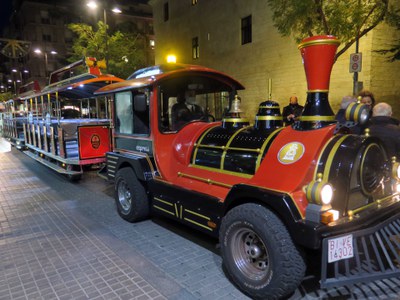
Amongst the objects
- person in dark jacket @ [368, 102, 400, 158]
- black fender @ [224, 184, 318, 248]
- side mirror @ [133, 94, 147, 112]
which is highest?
side mirror @ [133, 94, 147, 112]

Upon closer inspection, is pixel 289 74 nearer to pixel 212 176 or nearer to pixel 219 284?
pixel 212 176

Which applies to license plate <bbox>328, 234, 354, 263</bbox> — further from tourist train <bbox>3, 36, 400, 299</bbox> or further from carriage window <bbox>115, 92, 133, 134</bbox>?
carriage window <bbox>115, 92, 133, 134</bbox>

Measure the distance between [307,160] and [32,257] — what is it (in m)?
3.66

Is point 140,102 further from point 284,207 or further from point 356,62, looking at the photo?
point 356,62

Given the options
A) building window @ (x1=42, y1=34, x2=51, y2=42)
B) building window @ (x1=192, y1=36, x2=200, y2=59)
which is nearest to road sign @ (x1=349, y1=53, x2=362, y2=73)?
building window @ (x1=192, y1=36, x2=200, y2=59)

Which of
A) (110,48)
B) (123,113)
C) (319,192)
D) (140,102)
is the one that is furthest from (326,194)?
(110,48)

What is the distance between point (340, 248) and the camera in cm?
253

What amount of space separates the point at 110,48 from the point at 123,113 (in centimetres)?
1999

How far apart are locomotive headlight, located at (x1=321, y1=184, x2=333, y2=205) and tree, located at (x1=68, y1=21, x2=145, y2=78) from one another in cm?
2104

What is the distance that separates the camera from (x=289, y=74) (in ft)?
46.6

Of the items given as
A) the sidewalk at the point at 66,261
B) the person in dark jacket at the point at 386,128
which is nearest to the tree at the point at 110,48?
the sidewalk at the point at 66,261

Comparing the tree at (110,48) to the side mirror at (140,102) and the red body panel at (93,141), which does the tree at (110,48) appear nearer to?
the red body panel at (93,141)

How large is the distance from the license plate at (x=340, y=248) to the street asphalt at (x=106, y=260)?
768 millimetres

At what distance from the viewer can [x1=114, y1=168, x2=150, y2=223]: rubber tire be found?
4898 millimetres
